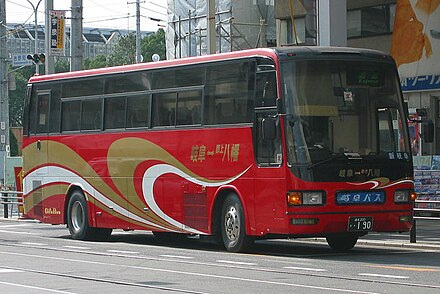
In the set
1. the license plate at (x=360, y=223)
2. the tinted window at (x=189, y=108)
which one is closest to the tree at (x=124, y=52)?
the tinted window at (x=189, y=108)

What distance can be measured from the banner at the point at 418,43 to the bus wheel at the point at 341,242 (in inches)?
567

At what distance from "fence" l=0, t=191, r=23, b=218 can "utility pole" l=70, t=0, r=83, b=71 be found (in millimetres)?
4982

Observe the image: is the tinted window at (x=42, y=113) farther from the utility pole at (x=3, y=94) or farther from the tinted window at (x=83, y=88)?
the utility pole at (x=3, y=94)

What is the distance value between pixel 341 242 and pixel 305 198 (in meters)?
2.72

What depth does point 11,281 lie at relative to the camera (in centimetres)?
1566

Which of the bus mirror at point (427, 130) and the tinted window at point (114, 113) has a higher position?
the tinted window at point (114, 113)

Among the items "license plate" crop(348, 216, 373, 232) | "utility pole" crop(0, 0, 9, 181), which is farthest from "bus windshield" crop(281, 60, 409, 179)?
"utility pole" crop(0, 0, 9, 181)

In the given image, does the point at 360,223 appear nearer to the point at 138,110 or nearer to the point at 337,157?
the point at 337,157

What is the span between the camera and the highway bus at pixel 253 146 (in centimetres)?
1927

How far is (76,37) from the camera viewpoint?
33.9m

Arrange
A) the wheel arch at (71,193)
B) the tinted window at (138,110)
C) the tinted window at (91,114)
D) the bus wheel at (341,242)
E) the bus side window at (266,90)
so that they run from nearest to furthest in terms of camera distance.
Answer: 1. the bus side window at (266,90)
2. the bus wheel at (341,242)
3. the tinted window at (138,110)
4. the tinted window at (91,114)
5. the wheel arch at (71,193)

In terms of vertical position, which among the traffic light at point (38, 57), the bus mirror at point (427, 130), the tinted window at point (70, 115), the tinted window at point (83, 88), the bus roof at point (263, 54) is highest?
the traffic light at point (38, 57)

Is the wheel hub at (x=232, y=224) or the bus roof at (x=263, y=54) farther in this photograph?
the wheel hub at (x=232, y=224)

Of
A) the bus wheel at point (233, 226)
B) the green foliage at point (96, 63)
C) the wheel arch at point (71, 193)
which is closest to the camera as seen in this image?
the bus wheel at point (233, 226)
